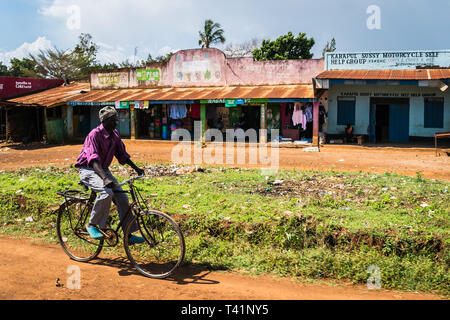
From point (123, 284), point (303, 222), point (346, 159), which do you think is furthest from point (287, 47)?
point (123, 284)

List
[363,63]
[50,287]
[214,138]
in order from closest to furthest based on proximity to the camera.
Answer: [50,287], [363,63], [214,138]

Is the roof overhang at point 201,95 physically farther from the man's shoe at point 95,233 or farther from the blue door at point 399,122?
the man's shoe at point 95,233

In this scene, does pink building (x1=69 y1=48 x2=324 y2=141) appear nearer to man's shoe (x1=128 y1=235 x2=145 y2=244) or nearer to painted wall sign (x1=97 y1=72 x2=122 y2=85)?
painted wall sign (x1=97 y1=72 x2=122 y2=85)

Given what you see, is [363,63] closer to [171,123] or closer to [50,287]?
[171,123]

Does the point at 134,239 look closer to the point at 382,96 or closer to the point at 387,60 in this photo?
the point at 382,96

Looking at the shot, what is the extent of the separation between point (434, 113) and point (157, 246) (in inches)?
732

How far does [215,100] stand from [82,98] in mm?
9086

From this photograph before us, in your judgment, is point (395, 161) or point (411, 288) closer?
point (411, 288)

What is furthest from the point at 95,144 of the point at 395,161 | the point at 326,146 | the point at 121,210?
the point at 326,146

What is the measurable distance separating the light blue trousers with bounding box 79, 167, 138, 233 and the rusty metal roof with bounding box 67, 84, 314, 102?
15.2 meters

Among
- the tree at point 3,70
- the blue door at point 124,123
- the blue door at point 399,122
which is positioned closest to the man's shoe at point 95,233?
the blue door at point 399,122

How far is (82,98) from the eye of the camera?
24.9 m

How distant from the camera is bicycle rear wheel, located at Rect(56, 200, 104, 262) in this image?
521cm

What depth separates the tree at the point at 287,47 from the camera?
130 ft
